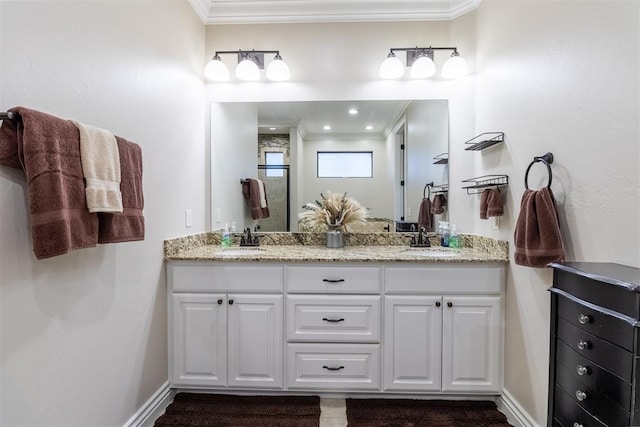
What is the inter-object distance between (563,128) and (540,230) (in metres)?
0.47

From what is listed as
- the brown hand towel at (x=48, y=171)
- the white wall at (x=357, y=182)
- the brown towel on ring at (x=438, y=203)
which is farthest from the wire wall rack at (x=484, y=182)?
the brown hand towel at (x=48, y=171)

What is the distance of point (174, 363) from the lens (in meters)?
1.95

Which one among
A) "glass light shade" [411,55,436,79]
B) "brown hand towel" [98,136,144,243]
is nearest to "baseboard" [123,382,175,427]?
"brown hand towel" [98,136,144,243]

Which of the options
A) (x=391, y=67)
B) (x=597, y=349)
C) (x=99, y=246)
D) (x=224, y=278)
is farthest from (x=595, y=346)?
(x=391, y=67)

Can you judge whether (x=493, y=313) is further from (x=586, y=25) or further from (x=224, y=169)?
(x=224, y=169)

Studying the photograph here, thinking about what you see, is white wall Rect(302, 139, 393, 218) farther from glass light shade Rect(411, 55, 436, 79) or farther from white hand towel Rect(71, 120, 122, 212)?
white hand towel Rect(71, 120, 122, 212)

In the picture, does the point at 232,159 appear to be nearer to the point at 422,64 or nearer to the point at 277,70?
the point at 277,70

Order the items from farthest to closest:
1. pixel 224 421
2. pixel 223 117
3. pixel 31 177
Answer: pixel 223 117 → pixel 224 421 → pixel 31 177

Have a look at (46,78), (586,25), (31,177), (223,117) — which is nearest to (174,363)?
(31,177)

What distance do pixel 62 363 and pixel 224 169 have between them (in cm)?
165

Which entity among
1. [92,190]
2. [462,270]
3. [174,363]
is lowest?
[174,363]

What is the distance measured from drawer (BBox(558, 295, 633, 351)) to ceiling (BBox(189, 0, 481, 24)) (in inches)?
86.1

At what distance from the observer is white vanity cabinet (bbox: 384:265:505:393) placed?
6.17 feet

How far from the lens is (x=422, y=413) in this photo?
72.3 inches
